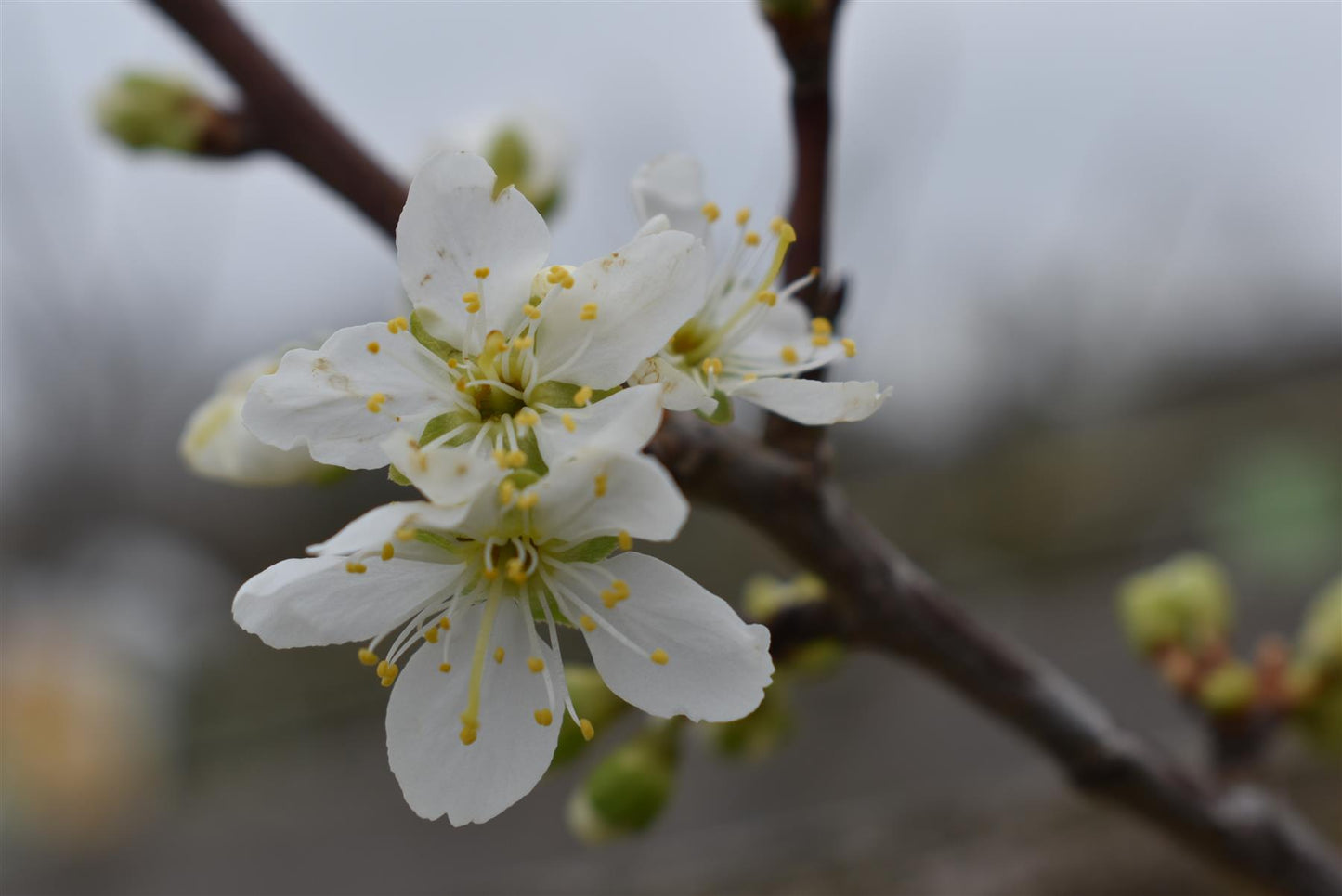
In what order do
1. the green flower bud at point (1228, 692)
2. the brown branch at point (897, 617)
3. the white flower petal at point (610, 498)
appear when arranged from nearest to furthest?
the white flower petal at point (610, 498) < the brown branch at point (897, 617) < the green flower bud at point (1228, 692)

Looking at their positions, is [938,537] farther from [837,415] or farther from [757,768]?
[837,415]

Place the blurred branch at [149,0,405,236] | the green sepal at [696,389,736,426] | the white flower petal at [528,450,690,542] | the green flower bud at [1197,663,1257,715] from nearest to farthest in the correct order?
the white flower petal at [528,450,690,542] → the green sepal at [696,389,736,426] → the blurred branch at [149,0,405,236] → the green flower bud at [1197,663,1257,715]

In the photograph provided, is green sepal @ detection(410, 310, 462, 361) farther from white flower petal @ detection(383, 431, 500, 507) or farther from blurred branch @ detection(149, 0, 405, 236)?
blurred branch @ detection(149, 0, 405, 236)

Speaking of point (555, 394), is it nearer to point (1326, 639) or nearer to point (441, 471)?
point (441, 471)

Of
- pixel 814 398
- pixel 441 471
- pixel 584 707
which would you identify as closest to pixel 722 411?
pixel 814 398

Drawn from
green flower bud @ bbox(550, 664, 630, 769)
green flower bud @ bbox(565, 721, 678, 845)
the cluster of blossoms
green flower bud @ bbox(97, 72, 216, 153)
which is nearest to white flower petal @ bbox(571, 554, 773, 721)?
the cluster of blossoms

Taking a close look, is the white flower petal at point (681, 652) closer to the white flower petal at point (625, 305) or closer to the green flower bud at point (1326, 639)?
the white flower petal at point (625, 305)

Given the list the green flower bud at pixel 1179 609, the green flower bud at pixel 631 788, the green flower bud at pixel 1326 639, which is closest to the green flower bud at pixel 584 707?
the green flower bud at pixel 631 788
